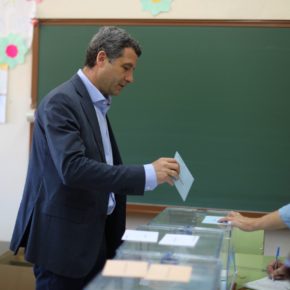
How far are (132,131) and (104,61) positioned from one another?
138 centimetres

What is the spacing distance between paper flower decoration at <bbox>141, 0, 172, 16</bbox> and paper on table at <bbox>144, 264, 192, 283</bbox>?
7.86 ft

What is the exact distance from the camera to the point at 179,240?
1376 mm

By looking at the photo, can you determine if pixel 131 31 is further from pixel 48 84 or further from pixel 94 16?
pixel 48 84

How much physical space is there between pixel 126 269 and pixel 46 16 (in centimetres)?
267

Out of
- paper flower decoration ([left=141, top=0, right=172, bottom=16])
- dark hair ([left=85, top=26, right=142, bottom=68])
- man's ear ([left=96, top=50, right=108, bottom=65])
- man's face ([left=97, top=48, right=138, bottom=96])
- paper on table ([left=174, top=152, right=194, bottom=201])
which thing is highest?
paper flower decoration ([left=141, top=0, right=172, bottom=16])

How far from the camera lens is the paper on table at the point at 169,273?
1.06 metres

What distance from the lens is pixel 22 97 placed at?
337cm

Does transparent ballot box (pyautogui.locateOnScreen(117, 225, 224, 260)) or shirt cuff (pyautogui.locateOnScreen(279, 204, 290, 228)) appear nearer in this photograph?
transparent ballot box (pyautogui.locateOnScreen(117, 225, 224, 260))

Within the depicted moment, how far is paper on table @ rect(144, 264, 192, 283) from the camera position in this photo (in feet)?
3.49

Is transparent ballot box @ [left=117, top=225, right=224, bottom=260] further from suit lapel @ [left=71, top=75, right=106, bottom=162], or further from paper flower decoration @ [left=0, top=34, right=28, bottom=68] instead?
paper flower decoration @ [left=0, top=34, right=28, bottom=68]

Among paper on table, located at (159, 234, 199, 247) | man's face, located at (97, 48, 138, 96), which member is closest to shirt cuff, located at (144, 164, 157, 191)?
paper on table, located at (159, 234, 199, 247)

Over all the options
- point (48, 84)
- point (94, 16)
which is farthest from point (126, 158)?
point (94, 16)

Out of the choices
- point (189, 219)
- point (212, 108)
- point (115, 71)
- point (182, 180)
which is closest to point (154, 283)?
point (182, 180)

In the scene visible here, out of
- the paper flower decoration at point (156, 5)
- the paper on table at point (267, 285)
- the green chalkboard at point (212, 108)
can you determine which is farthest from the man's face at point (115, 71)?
the paper flower decoration at point (156, 5)
